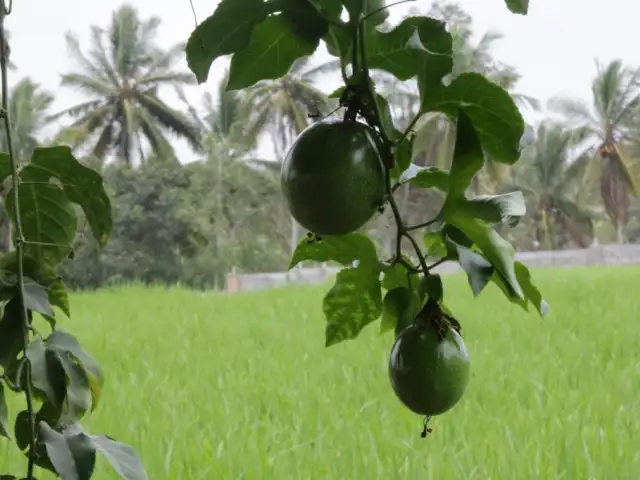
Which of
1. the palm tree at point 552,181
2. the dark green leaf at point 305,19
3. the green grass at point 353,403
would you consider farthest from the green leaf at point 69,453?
the palm tree at point 552,181

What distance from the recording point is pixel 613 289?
13.2 feet

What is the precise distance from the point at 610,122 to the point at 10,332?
441 inches

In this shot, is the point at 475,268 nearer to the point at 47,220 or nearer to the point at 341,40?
the point at 341,40

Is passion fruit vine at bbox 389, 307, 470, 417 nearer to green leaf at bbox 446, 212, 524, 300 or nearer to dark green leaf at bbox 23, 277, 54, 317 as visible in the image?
green leaf at bbox 446, 212, 524, 300

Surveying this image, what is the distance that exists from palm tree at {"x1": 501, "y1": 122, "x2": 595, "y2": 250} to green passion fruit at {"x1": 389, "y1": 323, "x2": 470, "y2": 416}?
34.2ft

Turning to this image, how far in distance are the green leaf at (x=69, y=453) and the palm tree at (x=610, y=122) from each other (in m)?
10.5

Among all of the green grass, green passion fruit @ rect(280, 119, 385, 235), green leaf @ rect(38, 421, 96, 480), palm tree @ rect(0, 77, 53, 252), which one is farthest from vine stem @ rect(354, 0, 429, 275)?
palm tree @ rect(0, 77, 53, 252)

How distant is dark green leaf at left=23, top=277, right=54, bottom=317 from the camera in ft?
1.42

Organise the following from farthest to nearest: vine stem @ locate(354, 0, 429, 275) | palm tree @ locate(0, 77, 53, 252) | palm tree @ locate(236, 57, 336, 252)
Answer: palm tree @ locate(236, 57, 336, 252) < palm tree @ locate(0, 77, 53, 252) < vine stem @ locate(354, 0, 429, 275)

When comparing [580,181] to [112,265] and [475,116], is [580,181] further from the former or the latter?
[475,116]

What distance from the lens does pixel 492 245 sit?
254 millimetres

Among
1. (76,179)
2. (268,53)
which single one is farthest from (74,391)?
(268,53)

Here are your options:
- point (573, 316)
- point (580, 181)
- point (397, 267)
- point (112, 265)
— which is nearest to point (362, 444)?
point (397, 267)

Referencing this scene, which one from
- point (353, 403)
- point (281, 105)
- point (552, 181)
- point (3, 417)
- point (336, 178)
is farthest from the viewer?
point (552, 181)
